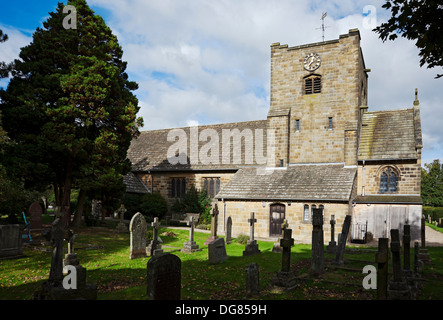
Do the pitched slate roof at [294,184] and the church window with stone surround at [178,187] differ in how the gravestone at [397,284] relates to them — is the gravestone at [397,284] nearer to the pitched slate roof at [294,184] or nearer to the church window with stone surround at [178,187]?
the pitched slate roof at [294,184]

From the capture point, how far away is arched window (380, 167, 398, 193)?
23.5 m

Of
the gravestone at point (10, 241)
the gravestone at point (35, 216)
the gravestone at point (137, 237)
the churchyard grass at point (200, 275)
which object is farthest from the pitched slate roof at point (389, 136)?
the gravestone at point (10, 241)

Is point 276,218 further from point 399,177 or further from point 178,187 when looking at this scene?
point 178,187

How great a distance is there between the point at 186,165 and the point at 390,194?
1729 centimetres

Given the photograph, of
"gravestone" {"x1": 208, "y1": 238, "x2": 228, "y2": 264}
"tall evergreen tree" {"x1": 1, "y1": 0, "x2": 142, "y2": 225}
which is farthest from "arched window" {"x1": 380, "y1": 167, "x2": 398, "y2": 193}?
"tall evergreen tree" {"x1": 1, "y1": 0, "x2": 142, "y2": 225}

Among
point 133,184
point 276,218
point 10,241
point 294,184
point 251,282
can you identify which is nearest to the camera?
point 251,282

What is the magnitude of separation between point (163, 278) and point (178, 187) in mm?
24381

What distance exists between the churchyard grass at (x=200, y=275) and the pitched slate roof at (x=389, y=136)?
8253 mm

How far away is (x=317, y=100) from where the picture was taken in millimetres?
25594

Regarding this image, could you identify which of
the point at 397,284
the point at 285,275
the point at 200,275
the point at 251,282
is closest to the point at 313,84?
the point at 200,275

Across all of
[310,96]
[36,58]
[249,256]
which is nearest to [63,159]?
[36,58]

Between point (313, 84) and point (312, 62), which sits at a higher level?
point (312, 62)

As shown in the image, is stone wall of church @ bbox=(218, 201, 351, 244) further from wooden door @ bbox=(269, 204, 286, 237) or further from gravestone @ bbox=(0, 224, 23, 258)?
gravestone @ bbox=(0, 224, 23, 258)

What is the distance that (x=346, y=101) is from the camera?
80.6 ft
